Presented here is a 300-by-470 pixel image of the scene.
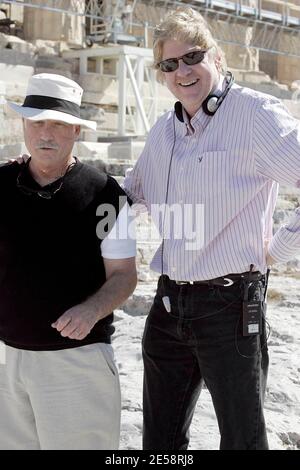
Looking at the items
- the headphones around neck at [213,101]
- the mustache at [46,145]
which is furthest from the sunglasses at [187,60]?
the mustache at [46,145]

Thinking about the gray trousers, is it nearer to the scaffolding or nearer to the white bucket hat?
the white bucket hat

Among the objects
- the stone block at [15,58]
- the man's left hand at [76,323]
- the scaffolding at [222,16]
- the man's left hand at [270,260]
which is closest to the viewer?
the man's left hand at [76,323]

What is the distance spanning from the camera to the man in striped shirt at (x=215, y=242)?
298 centimetres

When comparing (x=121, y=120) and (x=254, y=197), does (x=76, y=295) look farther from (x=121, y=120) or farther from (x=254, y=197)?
(x=121, y=120)

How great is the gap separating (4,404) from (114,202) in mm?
782

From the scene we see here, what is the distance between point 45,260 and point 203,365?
693 millimetres

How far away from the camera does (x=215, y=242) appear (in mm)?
3076

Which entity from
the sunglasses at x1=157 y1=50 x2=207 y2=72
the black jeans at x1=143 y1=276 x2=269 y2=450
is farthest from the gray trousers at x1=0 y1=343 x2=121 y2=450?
the sunglasses at x1=157 y1=50 x2=207 y2=72

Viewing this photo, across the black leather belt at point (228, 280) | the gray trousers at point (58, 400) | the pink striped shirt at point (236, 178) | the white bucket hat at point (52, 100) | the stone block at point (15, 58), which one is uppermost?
the white bucket hat at point (52, 100)

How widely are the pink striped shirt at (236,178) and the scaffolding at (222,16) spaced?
19.2 m

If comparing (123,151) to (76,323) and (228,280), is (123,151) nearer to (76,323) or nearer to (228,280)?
(228,280)

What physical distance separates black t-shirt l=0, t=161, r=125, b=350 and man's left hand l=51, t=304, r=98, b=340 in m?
0.10

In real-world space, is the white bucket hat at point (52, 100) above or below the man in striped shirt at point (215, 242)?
above

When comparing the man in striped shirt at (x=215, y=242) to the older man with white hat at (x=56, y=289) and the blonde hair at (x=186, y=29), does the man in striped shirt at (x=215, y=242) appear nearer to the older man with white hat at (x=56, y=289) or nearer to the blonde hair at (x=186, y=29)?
the blonde hair at (x=186, y=29)
